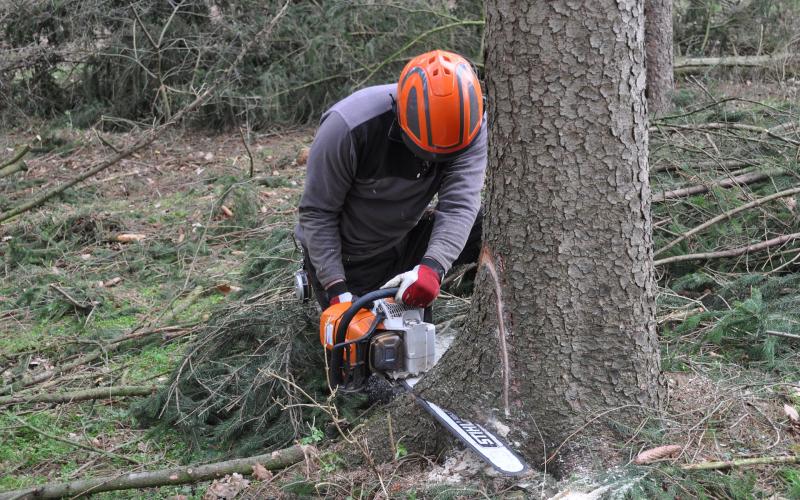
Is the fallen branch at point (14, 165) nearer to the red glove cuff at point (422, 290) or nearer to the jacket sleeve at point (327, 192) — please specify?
the jacket sleeve at point (327, 192)

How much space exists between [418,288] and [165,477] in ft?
4.03

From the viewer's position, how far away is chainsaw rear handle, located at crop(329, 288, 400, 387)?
2.95 meters

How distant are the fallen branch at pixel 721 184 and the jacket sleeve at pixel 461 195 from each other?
1.47 m

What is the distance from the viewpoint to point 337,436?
3236 mm

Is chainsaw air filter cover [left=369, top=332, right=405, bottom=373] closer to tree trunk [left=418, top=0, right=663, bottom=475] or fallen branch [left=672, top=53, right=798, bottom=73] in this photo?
tree trunk [left=418, top=0, right=663, bottom=475]

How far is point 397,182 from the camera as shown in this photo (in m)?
3.45

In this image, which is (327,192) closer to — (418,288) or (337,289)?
(337,289)

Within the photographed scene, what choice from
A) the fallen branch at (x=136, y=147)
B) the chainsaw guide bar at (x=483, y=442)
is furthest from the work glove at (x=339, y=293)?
the fallen branch at (x=136, y=147)

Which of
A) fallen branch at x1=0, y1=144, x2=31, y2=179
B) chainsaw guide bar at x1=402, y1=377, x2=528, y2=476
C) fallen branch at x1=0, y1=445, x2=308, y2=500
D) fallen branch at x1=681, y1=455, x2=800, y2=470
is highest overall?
fallen branch at x1=0, y1=144, x2=31, y2=179

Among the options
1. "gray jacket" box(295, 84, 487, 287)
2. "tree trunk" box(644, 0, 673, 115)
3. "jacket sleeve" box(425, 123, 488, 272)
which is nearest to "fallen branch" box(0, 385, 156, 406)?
"gray jacket" box(295, 84, 487, 287)

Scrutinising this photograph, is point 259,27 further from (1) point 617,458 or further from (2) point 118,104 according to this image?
(1) point 617,458

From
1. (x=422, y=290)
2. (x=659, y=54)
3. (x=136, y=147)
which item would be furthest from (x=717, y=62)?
(x=422, y=290)

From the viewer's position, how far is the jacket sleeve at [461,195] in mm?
3498

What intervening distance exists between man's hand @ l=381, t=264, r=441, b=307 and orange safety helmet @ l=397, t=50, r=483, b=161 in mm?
493
